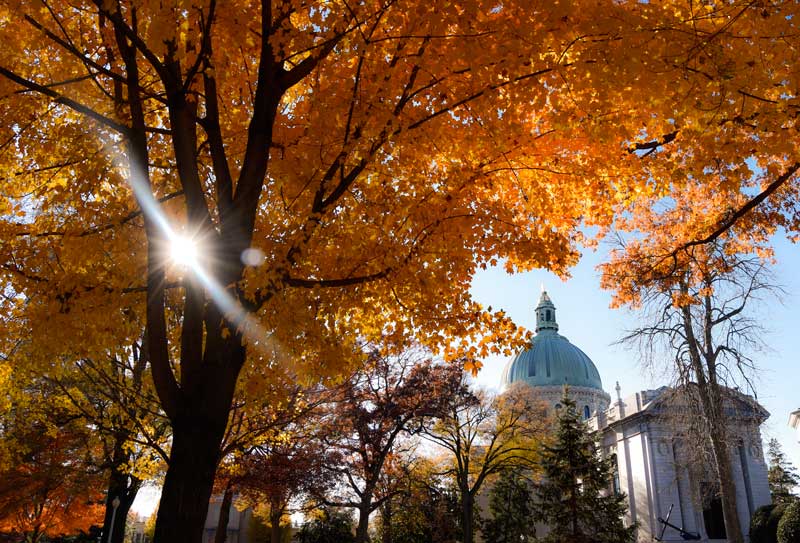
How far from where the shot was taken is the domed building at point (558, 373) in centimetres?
7906

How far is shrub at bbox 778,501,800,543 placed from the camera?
2533cm

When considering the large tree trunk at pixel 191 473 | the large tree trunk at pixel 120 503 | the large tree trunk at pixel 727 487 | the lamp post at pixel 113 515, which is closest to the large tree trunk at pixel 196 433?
the large tree trunk at pixel 191 473

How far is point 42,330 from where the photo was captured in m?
5.82

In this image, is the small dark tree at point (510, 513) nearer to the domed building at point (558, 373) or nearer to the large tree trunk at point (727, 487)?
the large tree trunk at point (727, 487)

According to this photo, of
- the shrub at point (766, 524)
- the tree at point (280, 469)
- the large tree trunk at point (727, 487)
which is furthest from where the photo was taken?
the shrub at point (766, 524)

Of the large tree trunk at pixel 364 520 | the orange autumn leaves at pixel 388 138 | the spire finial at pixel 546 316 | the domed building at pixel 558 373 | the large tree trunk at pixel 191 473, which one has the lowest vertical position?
the large tree trunk at pixel 191 473

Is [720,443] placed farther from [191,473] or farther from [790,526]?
[191,473]

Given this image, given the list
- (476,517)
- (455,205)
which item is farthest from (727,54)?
(476,517)

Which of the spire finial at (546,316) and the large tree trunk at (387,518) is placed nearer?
the large tree trunk at (387,518)

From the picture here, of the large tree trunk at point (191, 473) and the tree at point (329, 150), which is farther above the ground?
the tree at point (329, 150)

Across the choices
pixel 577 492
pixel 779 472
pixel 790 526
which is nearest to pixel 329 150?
pixel 577 492

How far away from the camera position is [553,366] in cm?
8100

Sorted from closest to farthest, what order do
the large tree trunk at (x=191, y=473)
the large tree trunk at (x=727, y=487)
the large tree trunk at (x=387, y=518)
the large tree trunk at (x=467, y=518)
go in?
1. the large tree trunk at (x=191, y=473)
2. the large tree trunk at (x=727, y=487)
3. the large tree trunk at (x=387, y=518)
4. the large tree trunk at (x=467, y=518)

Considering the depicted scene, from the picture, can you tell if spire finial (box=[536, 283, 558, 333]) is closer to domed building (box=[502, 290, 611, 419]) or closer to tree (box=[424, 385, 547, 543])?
domed building (box=[502, 290, 611, 419])
